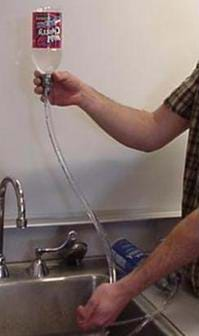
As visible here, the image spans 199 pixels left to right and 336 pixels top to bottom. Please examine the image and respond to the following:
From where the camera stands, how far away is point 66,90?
5.25 ft

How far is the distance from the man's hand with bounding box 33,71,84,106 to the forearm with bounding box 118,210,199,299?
496 millimetres

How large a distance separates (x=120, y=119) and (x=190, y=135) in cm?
19

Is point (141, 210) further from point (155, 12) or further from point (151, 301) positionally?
point (155, 12)

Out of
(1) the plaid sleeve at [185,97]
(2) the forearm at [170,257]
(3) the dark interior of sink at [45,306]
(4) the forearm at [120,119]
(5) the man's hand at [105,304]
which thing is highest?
(1) the plaid sleeve at [185,97]

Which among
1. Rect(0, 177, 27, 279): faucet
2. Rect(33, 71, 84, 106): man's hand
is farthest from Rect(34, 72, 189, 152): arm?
Rect(0, 177, 27, 279): faucet

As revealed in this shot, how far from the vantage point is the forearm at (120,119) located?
163cm

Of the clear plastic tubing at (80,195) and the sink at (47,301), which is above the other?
the clear plastic tubing at (80,195)

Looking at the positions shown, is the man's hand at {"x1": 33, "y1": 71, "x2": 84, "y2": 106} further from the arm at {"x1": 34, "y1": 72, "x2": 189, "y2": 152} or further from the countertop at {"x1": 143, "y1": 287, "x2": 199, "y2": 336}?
the countertop at {"x1": 143, "y1": 287, "x2": 199, "y2": 336}

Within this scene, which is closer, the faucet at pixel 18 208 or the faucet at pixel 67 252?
the faucet at pixel 18 208

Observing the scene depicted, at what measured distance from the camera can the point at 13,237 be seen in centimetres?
173

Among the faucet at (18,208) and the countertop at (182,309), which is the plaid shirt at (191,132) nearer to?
the countertop at (182,309)

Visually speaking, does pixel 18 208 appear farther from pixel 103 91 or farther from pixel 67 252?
pixel 103 91

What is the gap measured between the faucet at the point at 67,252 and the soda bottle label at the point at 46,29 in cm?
52

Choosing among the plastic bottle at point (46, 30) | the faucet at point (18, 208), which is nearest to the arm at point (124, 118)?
the plastic bottle at point (46, 30)
